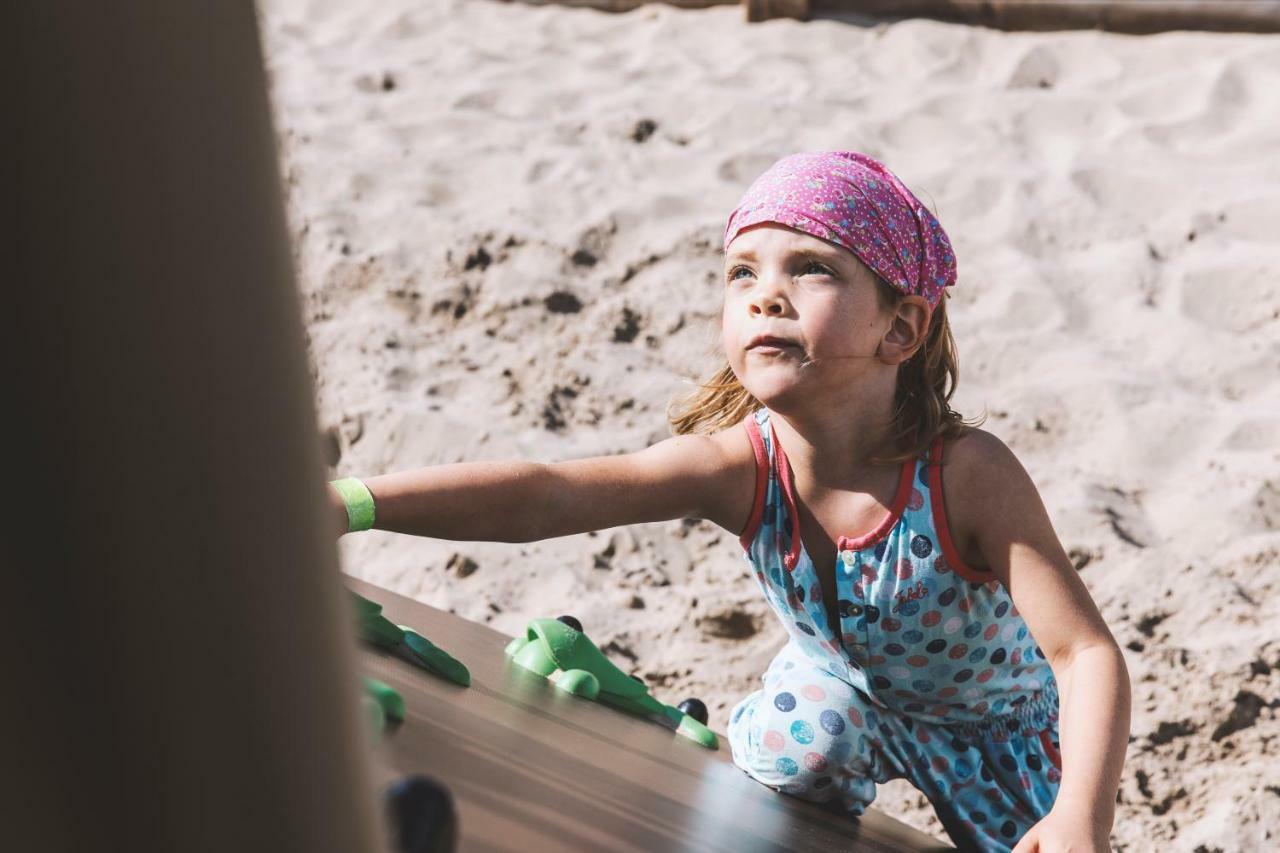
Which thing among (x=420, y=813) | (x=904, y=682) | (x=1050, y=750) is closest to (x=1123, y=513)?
(x=1050, y=750)

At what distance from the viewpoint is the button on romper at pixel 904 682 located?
1455 mm

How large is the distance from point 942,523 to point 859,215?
318 mm

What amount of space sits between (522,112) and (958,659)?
2.55m

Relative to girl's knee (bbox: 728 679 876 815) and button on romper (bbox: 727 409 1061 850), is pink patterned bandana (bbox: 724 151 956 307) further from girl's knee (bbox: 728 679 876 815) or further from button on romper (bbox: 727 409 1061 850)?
girl's knee (bbox: 728 679 876 815)

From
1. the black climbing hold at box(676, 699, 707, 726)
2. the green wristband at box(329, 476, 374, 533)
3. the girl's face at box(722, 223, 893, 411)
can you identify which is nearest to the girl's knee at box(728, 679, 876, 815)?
the black climbing hold at box(676, 699, 707, 726)

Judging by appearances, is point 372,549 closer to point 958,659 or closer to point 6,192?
point 958,659

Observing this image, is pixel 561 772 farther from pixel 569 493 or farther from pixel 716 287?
pixel 716 287

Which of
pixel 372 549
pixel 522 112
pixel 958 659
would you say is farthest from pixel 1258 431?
pixel 522 112

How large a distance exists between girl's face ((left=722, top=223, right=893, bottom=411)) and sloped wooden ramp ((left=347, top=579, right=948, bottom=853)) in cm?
37

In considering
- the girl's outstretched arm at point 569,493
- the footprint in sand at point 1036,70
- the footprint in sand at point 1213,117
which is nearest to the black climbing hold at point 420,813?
the girl's outstretched arm at point 569,493

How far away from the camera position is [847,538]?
1.47 meters

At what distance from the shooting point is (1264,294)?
262cm

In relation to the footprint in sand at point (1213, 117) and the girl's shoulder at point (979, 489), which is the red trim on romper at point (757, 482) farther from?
the footprint in sand at point (1213, 117)

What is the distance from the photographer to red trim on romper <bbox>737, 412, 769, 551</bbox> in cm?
151
